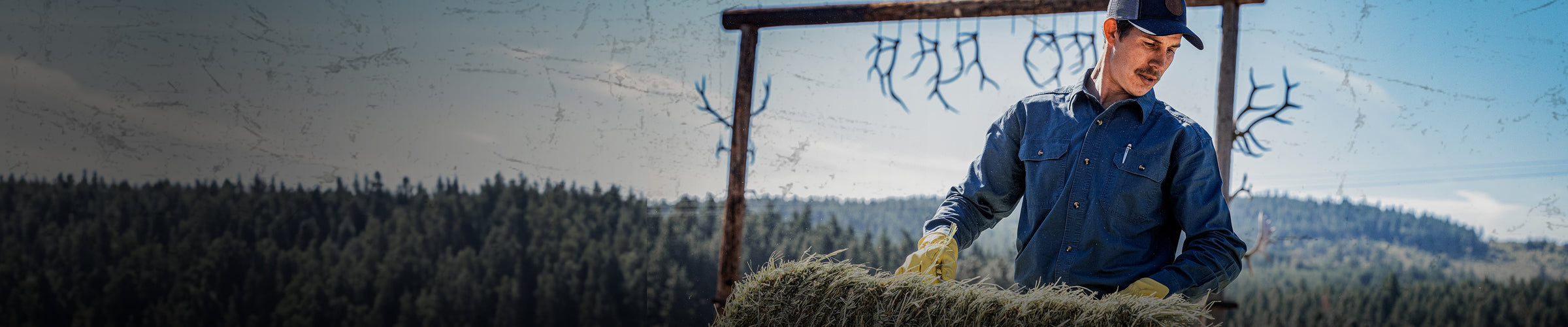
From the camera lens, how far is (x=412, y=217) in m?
6.79

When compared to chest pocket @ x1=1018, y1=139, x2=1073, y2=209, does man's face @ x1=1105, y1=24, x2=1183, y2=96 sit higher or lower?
higher

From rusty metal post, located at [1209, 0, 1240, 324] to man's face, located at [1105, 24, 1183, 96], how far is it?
5.90 ft

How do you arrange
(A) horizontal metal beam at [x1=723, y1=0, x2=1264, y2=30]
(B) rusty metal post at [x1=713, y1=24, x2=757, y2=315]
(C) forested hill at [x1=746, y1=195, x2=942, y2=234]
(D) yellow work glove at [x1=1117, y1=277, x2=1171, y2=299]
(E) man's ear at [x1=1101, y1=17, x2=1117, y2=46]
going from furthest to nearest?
1. (C) forested hill at [x1=746, y1=195, x2=942, y2=234]
2. (B) rusty metal post at [x1=713, y1=24, x2=757, y2=315]
3. (A) horizontal metal beam at [x1=723, y1=0, x2=1264, y2=30]
4. (E) man's ear at [x1=1101, y1=17, x2=1117, y2=46]
5. (D) yellow work glove at [x1=1117, y1=277, x2=1171, y2=299]

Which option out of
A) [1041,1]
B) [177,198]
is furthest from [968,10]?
[177,198]

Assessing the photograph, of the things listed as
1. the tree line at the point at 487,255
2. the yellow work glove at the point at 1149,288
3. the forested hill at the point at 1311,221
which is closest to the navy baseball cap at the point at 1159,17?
the yellow work glove at the point at 1149,288

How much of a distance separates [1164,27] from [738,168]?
2490mm

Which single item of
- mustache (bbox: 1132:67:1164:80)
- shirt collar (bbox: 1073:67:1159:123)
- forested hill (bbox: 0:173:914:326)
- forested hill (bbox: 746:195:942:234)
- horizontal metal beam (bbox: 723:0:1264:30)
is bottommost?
forested hill (bbox: 0:173:914:326)

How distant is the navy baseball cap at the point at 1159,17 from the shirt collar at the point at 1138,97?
0.12 meters

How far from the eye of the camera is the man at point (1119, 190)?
1449mm

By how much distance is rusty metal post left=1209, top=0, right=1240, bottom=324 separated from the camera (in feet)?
10.2

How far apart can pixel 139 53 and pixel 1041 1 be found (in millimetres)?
4436

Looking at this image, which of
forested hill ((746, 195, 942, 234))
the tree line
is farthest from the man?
forested hill ((746, 195, 942, 234))

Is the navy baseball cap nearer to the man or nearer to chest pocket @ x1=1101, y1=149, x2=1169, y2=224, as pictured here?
the man

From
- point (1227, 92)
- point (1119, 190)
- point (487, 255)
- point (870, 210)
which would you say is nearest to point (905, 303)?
point (1119, 190)
